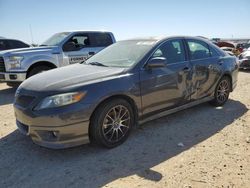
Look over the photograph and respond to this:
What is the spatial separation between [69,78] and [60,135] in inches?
34.0

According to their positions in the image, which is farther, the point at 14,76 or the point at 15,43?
the point at 15,43

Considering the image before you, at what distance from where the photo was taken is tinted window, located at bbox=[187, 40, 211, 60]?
5.33m

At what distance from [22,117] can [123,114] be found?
4.73ft

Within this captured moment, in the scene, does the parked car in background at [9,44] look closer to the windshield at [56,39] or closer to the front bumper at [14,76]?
→ the windshield at [56,39]

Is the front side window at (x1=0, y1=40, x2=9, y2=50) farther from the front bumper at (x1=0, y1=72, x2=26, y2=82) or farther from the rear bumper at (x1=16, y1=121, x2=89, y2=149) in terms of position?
the rear bumper at (x1=16, y1=121, x2=89, y2=149)

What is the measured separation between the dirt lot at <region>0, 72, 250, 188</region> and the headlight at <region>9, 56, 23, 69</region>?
300 cm

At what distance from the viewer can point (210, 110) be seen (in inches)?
232

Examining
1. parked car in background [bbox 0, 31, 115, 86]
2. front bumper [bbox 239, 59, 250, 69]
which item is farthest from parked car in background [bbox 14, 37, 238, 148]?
front bumper [bbox 239, 59, 250, 69]

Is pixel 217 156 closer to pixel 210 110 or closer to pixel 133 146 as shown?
pixel 133 146

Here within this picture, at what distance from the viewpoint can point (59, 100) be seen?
360 cm

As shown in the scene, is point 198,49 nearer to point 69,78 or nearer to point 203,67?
point 203,67

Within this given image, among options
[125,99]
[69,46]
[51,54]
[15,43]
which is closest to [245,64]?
[69,46]

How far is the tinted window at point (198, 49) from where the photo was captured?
210 inches

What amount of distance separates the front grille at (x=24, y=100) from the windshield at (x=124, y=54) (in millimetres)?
1446
